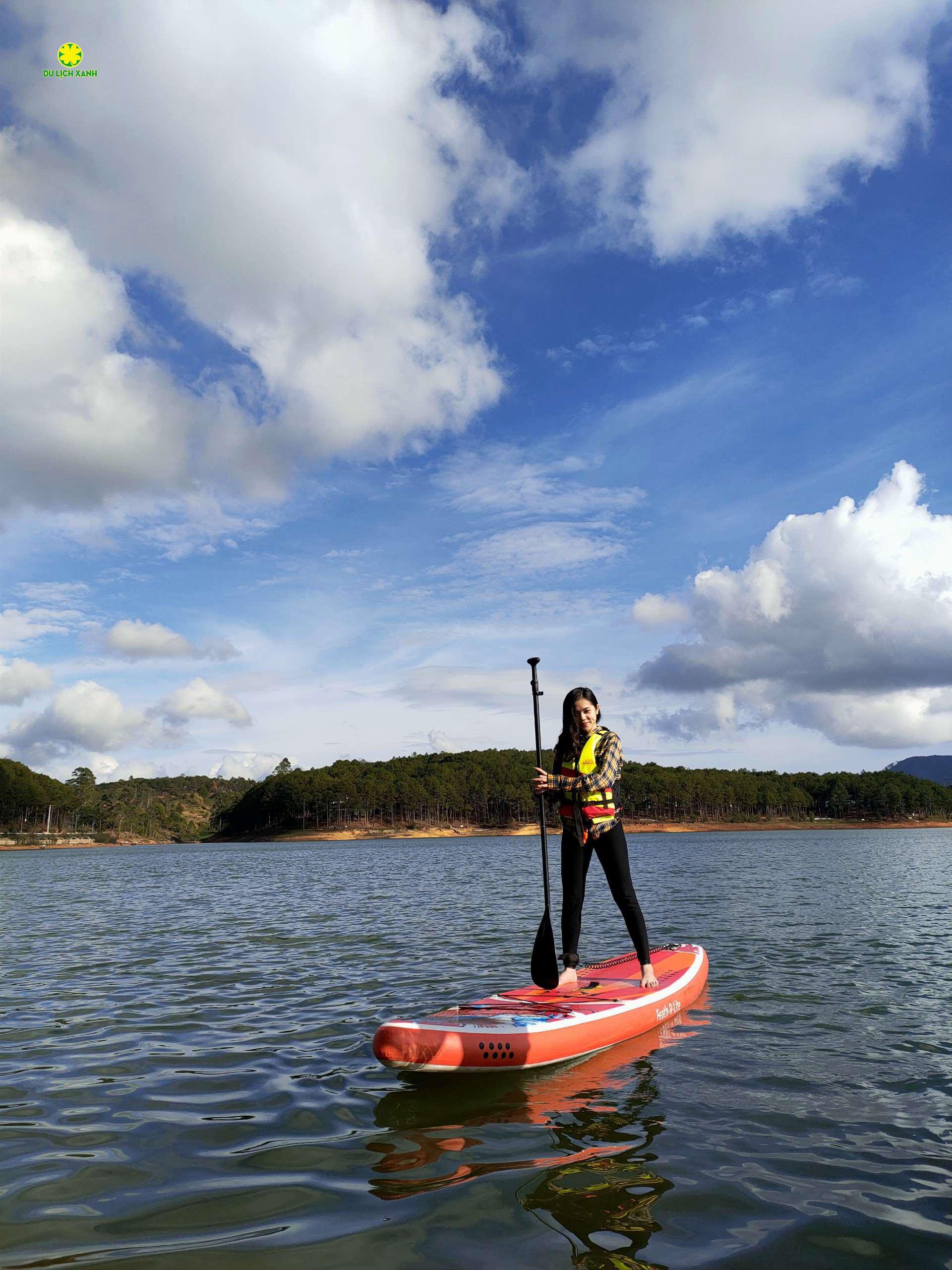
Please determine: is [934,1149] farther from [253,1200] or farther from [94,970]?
[94,970]

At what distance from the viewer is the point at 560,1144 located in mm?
5906

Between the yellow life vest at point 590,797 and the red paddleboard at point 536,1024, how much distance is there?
1.97 meters

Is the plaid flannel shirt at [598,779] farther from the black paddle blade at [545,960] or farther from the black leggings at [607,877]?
the black paddle blade at [545,960]

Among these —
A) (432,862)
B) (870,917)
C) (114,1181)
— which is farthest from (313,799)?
(114,1181)

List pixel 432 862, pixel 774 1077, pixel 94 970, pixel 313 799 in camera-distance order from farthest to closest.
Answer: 1. pixel 313 799
2. pixel 432 862
3. pixel 94 970
4. pixel 774 1077

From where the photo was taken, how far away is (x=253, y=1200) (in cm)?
495

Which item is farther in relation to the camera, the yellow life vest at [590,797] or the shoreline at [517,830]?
the shoreline at [517,830]

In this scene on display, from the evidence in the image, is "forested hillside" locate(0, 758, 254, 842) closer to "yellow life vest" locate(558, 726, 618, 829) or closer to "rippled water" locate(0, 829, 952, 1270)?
"rippled water" locate(0, 829, 952, 1270)

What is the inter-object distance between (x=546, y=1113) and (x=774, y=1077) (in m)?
2.36

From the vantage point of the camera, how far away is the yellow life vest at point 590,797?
922cm

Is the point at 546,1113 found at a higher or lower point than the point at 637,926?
lower

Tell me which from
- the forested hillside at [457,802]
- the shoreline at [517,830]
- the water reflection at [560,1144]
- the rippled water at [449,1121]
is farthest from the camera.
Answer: the forested hillside at [457,802]

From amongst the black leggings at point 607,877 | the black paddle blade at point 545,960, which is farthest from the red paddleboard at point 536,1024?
the black leggings at point 607,877

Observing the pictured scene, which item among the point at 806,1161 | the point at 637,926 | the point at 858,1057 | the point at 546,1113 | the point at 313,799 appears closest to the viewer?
the point at 806,1161
